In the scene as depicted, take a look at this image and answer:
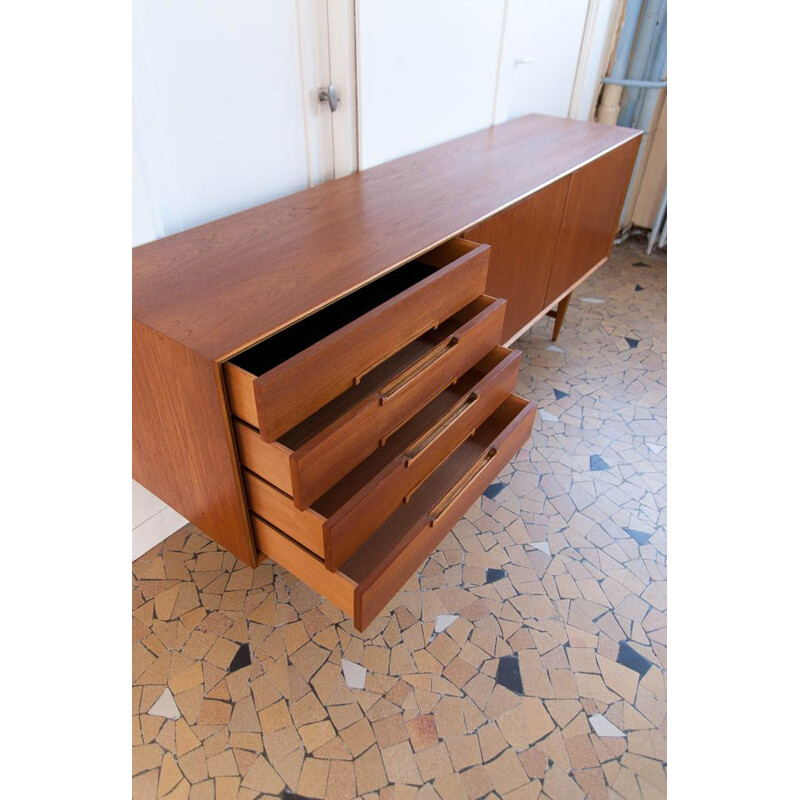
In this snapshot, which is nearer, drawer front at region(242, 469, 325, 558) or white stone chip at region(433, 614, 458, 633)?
drawer front at region(242, 469, 325, 558)

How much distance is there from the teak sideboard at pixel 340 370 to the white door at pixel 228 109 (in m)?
0.08

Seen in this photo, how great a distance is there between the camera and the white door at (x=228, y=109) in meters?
1.11

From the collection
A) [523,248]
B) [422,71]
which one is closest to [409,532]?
[523,248]

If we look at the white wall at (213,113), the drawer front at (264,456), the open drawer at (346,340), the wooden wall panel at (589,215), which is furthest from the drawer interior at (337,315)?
the wooden wall panel at (589,215)

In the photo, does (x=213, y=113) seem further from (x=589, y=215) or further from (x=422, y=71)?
(x=589, y=215)

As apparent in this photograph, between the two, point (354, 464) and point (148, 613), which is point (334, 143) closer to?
point (354, 464)

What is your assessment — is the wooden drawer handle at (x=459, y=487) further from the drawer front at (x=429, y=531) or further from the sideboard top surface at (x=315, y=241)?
the sideboard top surface at (x=315, y=241)

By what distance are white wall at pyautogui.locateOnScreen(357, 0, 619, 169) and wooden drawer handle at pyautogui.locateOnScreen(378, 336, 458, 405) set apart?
27.2 inches

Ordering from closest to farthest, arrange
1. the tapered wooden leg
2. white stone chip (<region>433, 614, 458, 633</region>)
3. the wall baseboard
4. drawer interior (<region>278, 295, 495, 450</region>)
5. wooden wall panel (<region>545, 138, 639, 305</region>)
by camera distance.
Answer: drawer interior (<region>278, 295, 495, 450</region>)
white stone chip (<region>433, 614, 458, 633</region>)
the wall baseboard
wooden wall panel (<region>545, 138, 639, 305</region>)
the tapered wooden leg

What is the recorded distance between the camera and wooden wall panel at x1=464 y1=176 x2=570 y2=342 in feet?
4.75

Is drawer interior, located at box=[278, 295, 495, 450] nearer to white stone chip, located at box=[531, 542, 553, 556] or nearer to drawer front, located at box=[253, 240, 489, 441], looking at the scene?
drawer front, located at box=[253, 240, 489, 441]

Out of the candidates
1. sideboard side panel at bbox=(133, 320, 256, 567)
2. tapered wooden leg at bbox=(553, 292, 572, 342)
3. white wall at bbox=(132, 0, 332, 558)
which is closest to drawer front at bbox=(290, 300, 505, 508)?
sideboard side panel at bbox=(133, 320, 256, 567)
